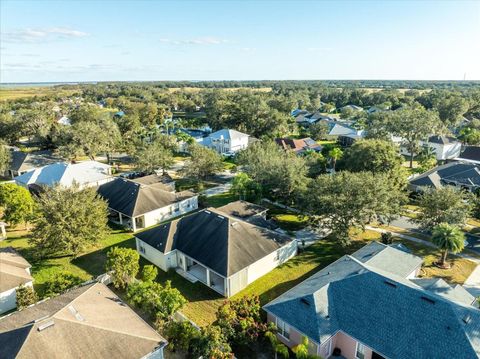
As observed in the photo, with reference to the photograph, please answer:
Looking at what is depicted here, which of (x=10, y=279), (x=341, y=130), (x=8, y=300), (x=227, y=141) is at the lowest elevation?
(x=8, y=300)

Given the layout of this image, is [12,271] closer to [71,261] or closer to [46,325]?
[71,261]

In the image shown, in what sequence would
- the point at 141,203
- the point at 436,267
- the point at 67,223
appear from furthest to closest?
1. the point at 141,203
2. the point at 436,267
3. the point at 67,223

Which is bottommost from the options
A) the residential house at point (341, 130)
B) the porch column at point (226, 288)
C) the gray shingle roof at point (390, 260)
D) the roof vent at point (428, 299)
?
the porch column at point (226, 288)

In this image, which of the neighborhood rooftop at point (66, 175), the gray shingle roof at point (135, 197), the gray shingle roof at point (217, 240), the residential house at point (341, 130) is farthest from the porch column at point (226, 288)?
the residential house at point (341, 130)

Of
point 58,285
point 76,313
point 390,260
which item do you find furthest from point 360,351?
point 58,285

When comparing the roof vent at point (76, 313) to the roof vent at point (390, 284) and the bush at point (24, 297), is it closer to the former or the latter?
the bush at point (24, 297)
